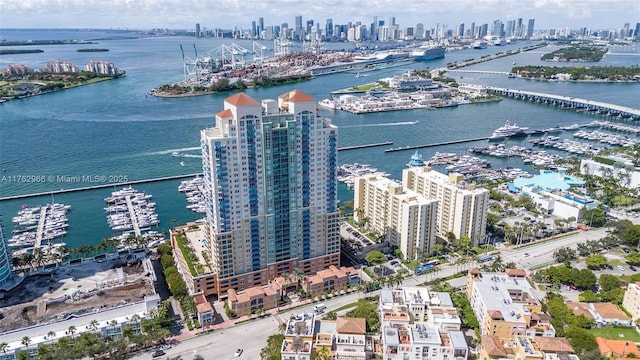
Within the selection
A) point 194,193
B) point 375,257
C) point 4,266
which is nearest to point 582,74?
point 194,193

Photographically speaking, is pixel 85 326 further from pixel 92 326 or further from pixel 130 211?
pixel 130 211

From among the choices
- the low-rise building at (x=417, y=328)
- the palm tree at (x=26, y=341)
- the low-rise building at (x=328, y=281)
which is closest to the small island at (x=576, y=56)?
the low-rise building at (x=328, y=281)

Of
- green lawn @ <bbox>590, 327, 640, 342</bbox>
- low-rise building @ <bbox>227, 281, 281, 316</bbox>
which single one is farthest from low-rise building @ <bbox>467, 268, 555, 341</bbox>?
low-rise building @ <bbox>227, 281, 281, 316</bbox>

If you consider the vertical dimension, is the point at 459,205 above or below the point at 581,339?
above

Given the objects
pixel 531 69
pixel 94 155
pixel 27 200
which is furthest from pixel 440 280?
pixel 531 69

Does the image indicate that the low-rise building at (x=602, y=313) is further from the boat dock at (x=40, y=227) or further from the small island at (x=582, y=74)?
the small island at (x=582, y=74)

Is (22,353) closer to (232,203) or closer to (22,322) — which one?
(22,322)
